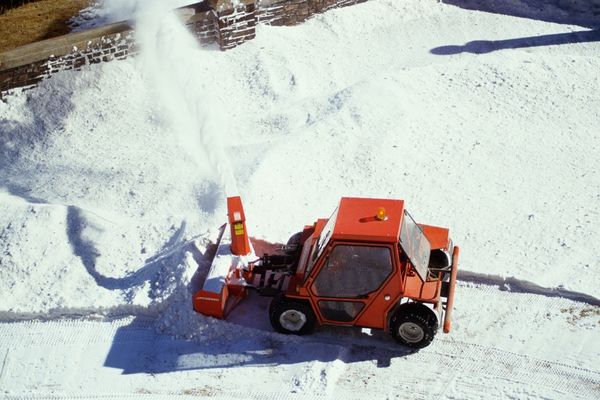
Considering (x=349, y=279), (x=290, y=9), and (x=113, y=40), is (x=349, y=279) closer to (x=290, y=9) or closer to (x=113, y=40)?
(x=113, y=40)

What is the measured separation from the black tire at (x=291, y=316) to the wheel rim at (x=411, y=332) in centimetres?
104

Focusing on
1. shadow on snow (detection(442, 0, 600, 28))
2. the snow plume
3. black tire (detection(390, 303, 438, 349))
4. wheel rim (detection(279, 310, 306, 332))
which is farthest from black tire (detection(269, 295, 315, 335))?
shadow on snow (detection(442, 0, 600, 28))

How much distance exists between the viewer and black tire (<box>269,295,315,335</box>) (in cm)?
944

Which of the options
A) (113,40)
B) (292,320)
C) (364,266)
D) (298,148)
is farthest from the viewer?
(113,40)

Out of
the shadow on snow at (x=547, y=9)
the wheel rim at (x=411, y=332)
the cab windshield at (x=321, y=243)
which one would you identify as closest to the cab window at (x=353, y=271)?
the cab windshield at (x=321, y=243)

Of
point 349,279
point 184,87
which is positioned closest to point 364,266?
point 349,279

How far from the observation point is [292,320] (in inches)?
378

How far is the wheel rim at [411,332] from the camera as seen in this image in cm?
920

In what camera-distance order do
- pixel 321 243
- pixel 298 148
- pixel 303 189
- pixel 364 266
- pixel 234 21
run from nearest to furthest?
1. pixel 364 266
2. pixel 321 243
3. pixel 303 189
4. pixel 298 148
5. pixel 234 21

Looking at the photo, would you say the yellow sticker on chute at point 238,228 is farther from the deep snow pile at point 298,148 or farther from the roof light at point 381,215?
the roof light at point 381,215

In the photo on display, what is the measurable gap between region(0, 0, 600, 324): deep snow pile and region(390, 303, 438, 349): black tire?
5.20 ft

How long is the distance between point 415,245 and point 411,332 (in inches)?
39.4

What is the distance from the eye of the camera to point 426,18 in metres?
15.7

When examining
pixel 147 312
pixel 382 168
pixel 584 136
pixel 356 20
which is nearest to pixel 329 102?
pixel 382 168
